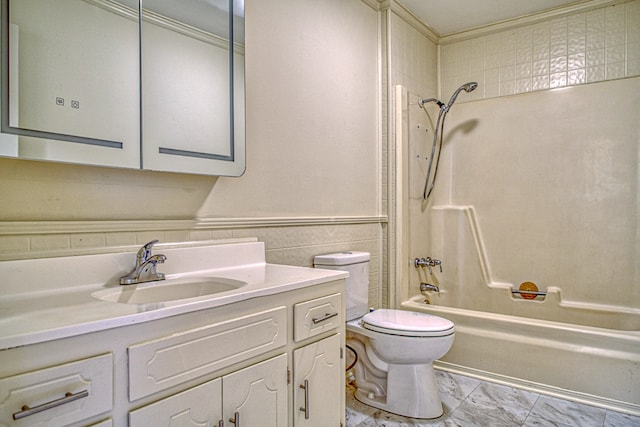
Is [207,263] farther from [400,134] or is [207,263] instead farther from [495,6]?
[495,6]

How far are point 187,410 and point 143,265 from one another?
0.50 meters

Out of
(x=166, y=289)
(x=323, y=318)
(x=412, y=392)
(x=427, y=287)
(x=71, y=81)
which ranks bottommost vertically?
(x=412, y=392)

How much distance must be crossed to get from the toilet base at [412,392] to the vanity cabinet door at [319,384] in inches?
22.7

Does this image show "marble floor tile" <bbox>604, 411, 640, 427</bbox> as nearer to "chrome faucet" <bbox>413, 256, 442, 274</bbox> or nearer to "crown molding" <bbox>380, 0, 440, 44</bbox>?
"chrome faucet" <bbox>413, 256, 442, 274</bbox>

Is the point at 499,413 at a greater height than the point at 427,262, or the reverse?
the point at 427,262

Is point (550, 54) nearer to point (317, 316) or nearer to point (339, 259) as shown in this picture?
point (339, 259)

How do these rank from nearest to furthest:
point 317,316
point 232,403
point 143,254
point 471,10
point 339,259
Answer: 1. point 232,403
2. point 143,254
3. point 317,316
4. point 339,259
5. point 471,10

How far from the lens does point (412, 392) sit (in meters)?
2.03

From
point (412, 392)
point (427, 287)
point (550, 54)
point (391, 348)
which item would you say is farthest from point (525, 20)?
point (412, 392)

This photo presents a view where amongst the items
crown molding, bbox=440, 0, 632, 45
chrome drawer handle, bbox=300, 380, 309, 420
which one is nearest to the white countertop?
chrome drawer handle, bbox=300, 380, 309, 420

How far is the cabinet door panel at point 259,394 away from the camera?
3.68 feet

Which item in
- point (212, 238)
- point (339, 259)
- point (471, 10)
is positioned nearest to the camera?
point (212, 238)

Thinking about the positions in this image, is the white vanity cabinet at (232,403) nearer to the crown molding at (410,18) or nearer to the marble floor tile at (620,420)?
the marble floor tile at (620,420)

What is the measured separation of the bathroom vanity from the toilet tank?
0.50m
